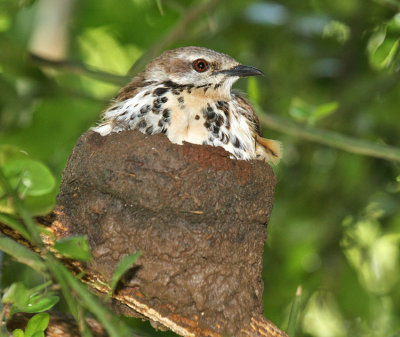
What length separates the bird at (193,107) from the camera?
14.4 feet

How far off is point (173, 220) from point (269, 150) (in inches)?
43.0

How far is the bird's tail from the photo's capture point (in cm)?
470

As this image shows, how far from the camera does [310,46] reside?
8.29m

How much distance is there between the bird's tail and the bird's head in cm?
41

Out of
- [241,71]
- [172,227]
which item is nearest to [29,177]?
[172,227]

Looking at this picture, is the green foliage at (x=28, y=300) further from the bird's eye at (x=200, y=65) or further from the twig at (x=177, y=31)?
the twig at (x=177, y=31)

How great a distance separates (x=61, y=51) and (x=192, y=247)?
A: 11.6 ft

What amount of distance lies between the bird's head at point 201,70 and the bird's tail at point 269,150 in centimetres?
41

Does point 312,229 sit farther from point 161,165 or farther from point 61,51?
point 161,165

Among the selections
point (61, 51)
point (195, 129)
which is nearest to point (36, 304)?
point (195, 129)

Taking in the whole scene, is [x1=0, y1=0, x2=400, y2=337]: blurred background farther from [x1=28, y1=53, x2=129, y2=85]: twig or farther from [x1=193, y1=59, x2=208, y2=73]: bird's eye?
[x1=193, y1=59, x2=208, y2=73]: bird's eye

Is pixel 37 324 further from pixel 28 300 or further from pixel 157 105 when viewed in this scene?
Result: pixel 157 105

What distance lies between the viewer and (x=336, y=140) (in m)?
4.94

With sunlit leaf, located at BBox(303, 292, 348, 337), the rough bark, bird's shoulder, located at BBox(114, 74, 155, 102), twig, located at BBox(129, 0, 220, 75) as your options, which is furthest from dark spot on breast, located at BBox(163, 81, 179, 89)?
sunlit leaf, located at BBox(303, 292, 348, 337)
